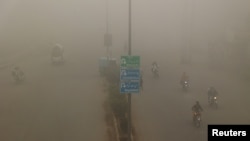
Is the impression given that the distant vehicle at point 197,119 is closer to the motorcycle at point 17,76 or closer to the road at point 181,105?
the road at point 181,105

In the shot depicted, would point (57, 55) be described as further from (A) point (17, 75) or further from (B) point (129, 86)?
(B) point (129, 86)

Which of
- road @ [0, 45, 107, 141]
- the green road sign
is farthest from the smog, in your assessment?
the green road sign

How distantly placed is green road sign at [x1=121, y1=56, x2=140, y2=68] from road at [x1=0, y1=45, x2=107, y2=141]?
3.05m

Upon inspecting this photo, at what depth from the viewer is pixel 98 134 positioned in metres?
12.3

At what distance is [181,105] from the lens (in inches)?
641

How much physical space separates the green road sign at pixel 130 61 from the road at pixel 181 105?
10.0ft

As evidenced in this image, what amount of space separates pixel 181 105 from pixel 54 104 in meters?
5.02

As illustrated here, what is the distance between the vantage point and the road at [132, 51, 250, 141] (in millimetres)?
12664

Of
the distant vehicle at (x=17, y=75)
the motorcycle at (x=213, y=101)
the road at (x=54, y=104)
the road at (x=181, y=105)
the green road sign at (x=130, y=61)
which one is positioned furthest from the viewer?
the distant vehicle at (x=17, y=75)

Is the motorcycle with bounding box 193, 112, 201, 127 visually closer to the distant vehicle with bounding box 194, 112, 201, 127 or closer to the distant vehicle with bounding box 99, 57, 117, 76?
the distant vehicle with bounding box 194, 112, 201, 127

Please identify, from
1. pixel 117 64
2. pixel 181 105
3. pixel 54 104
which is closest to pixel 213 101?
pixel 181 105

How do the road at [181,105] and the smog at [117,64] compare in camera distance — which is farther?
the smog at [117,64]

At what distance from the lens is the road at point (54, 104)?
12.4 metres


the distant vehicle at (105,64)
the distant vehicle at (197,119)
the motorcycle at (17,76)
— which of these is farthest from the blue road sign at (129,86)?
the motorcycle at (17,76)
